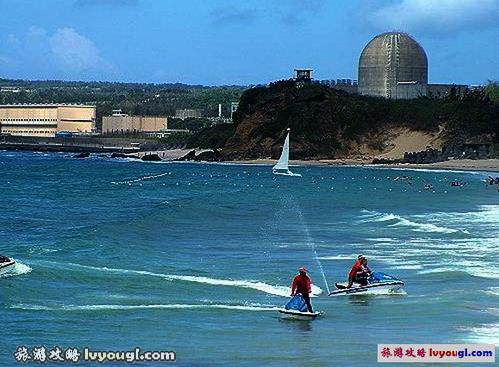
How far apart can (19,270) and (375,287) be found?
952cm

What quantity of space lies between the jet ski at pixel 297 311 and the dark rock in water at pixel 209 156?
414 ft

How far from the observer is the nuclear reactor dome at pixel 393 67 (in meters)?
160

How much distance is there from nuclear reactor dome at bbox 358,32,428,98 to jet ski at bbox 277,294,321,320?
137240mm

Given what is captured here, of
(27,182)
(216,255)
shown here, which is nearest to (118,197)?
(27,182)

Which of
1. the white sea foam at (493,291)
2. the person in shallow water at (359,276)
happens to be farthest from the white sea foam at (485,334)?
the person in shallow water at (359,276)

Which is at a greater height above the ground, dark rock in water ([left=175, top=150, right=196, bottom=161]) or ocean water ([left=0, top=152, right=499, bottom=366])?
ocean water ([left=0, top=152, right=499, bottom=366])

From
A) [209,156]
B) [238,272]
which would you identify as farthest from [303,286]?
[209,156]

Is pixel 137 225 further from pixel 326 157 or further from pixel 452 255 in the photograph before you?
pixel 326 157

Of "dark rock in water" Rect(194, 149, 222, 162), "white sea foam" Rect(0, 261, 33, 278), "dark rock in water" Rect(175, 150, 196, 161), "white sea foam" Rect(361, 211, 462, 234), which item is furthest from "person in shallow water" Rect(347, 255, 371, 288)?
"dark rock in water" Rect(175, 150, 196, 161)

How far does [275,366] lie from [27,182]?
7211 cm

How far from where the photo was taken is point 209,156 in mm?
155875

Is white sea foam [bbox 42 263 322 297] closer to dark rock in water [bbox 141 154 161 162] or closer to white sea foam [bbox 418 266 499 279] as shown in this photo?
white sea foam [bbox 418 266 499 279]

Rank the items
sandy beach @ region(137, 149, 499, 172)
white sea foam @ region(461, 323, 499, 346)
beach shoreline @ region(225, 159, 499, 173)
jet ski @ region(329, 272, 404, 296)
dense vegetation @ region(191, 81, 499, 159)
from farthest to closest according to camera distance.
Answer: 1. dense vegetation @ region(191, 81, 499, 159)
2. sandy beach @ region(137, 149, 499, 172)
3. beach shoreline @ region(225, 159, 499, 173)
4. jet ski @ region(329, 272, 404, 296)
5. white sea foam @ region(461, 323, 499, 346)

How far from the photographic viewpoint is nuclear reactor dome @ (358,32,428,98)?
6314 inches
